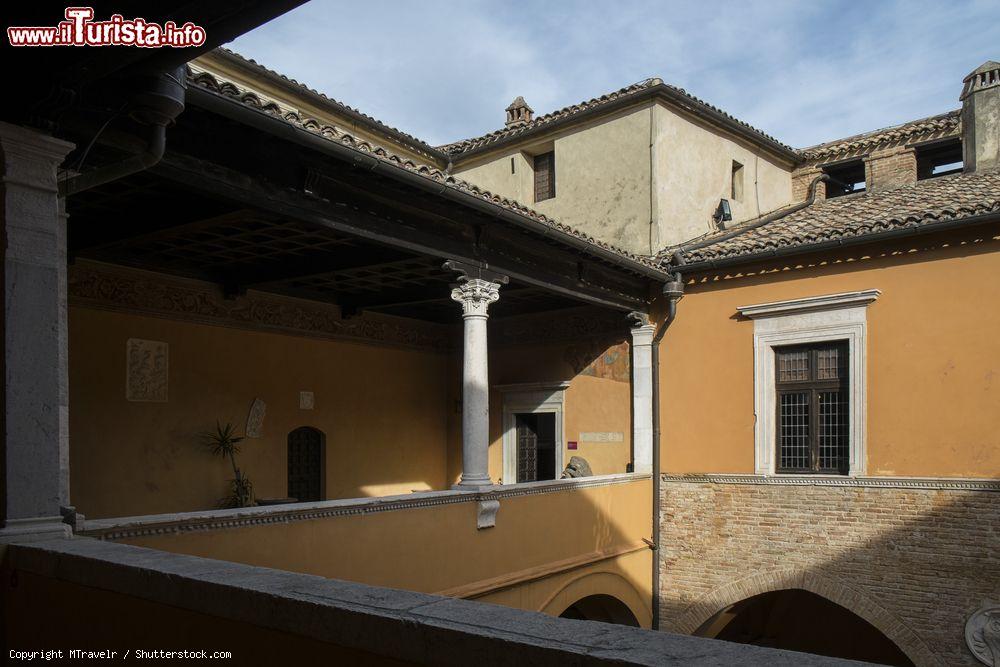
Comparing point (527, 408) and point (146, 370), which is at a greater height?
point (146, 370)

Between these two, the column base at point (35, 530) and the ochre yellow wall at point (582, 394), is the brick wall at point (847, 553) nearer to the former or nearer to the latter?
the ochre yellow wall at point (582, 394)

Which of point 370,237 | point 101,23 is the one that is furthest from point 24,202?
point 370,237

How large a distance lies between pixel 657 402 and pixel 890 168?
6681mm

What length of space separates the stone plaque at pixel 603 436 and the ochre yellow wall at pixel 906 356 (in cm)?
119

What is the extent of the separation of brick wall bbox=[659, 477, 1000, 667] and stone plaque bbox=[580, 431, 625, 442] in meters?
1.00

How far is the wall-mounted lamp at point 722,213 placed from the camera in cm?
1420

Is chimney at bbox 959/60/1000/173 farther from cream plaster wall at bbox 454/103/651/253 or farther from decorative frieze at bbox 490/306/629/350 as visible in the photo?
decorative frieze at bbox 490/306/629/350

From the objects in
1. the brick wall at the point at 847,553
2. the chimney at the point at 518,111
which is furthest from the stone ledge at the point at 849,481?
the chimney at the point at 518,111

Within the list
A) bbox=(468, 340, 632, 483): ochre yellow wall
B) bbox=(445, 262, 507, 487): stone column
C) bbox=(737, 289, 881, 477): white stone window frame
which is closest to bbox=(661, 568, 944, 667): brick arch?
bbox=(737, 289, 881, 477): white stone window frame

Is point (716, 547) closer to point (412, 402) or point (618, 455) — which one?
point (618, 455)

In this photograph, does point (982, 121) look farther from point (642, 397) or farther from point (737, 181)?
point (642, 397)

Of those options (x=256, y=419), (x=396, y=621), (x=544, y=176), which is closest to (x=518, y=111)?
(x=544, y=176)

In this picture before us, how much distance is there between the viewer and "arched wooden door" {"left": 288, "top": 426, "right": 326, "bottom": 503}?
11.9 metres

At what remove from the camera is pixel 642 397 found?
12.0 m
